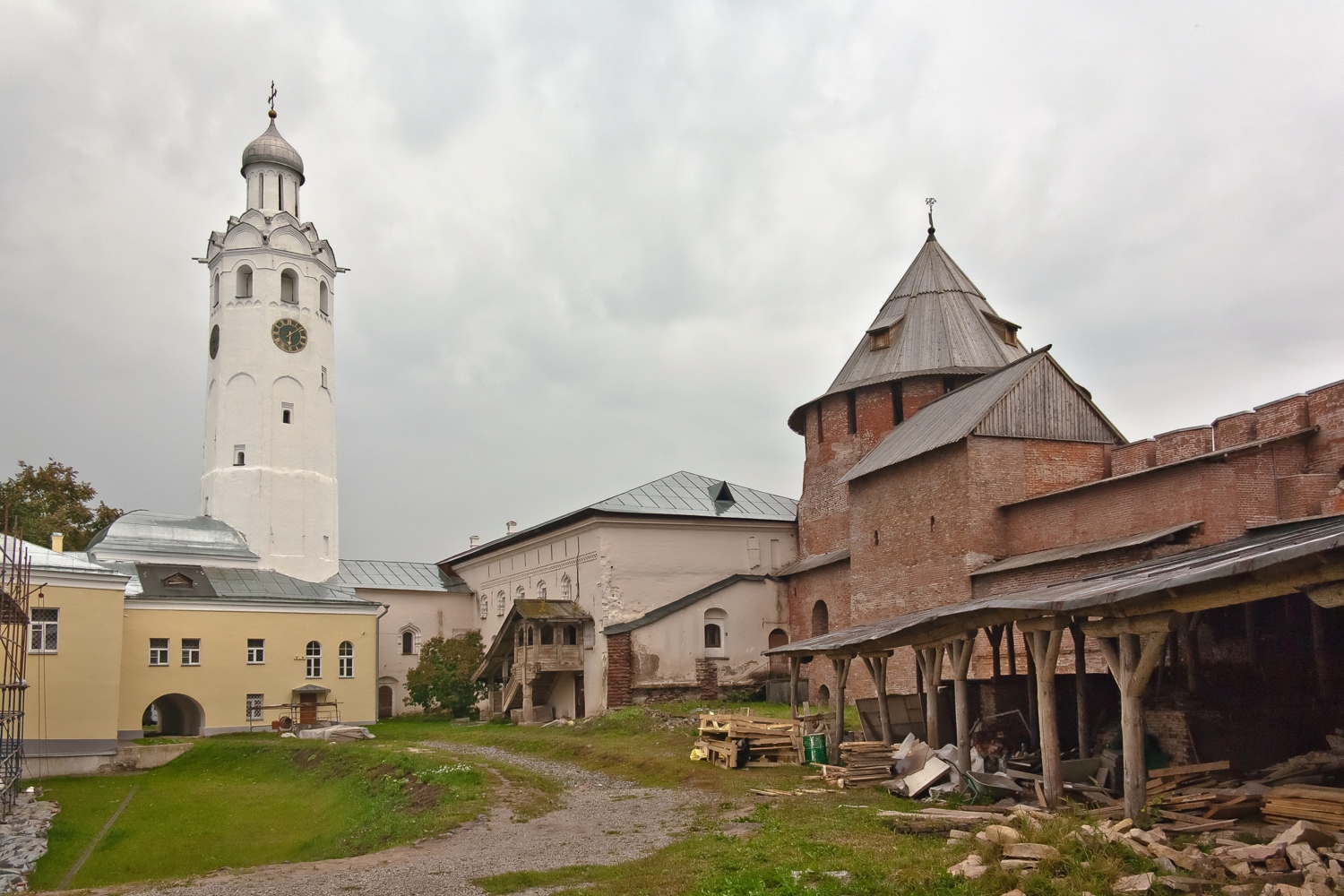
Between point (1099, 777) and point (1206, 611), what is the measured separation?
442 centimetres

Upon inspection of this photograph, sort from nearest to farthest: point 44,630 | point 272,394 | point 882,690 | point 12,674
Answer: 1. point 882,690
2. point 12,674
3. point 44,630
4. point 272,394

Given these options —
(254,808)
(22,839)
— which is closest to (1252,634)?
(254,808)

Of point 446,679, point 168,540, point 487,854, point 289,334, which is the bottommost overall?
point 487,854

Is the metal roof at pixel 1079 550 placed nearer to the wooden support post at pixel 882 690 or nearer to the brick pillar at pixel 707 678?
the wooden support post at pixel 882 690

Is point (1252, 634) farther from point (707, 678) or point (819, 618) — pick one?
point (707, 678)

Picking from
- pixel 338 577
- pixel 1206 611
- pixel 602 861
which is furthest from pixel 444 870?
pixel 338 577

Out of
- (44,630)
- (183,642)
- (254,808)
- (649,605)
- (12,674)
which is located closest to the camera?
(254,808)

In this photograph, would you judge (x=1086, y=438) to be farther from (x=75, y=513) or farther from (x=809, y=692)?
(x=75, y=513)

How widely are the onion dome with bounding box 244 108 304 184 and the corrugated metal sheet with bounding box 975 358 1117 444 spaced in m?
35.3

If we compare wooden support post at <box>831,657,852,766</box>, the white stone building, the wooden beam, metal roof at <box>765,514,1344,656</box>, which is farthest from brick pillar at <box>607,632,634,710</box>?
the wooden beam

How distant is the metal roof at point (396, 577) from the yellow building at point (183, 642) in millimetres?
6212

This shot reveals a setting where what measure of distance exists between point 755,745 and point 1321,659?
9320mm

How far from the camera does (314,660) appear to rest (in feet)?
126

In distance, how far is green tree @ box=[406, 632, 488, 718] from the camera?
39.7m
